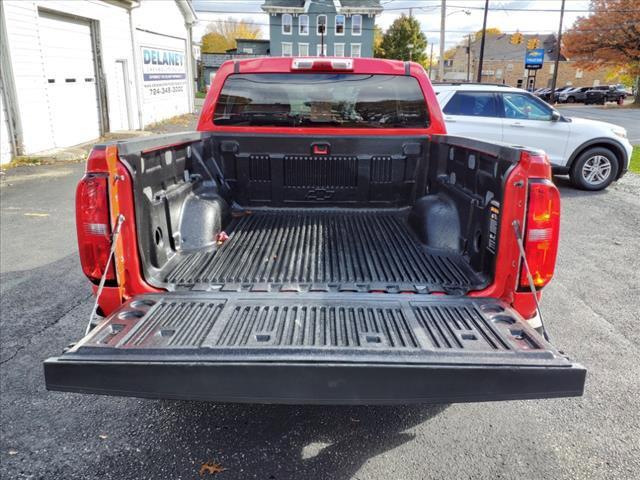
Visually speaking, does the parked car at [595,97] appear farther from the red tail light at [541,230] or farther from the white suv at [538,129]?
the red tail light at [541,230]

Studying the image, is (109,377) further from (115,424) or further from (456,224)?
(456,224)

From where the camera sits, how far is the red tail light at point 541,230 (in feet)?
8.30

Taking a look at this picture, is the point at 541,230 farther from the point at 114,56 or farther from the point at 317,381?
the point at 114,56

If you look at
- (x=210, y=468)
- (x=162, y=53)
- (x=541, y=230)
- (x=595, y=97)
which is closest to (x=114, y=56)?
(x=162, y=53)

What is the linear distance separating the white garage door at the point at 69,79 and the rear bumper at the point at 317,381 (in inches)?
516

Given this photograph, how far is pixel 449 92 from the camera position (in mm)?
9680

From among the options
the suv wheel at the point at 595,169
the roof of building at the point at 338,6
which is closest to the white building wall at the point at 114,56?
the suv wheel at the point at 595,169

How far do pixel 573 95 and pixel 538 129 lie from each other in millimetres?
51577

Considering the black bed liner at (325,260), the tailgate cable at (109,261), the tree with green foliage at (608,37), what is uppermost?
the tree with green foliage at (608,37)

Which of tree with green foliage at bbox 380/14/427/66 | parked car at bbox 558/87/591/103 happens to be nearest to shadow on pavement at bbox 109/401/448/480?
parked car at bbox 558/87/591/103

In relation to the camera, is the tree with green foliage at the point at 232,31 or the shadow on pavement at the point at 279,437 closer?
the shadow on pavement at the point at 279,437

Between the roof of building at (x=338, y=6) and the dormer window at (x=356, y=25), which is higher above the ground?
the roof of building at (x=338, y=6)

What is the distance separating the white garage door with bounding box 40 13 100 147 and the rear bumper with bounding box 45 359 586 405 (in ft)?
43.0

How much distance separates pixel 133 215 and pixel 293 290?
3.16 feet
